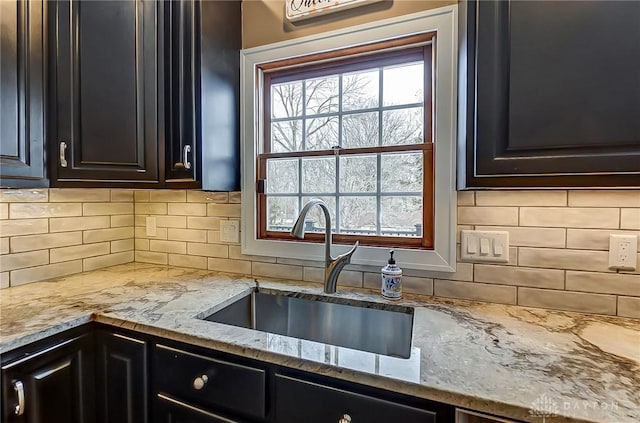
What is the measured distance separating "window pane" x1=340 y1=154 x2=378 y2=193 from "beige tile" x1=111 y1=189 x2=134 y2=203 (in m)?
1.27

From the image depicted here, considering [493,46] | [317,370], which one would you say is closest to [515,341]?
[317,370]

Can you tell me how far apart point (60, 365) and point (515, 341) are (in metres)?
1.34

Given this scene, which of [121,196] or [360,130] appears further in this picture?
[121,196]

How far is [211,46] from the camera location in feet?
4.58

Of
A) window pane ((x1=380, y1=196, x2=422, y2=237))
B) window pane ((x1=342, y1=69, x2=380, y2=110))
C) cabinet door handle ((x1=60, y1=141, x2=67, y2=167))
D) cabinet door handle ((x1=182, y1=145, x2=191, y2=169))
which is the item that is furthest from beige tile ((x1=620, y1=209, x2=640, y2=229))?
cabinet door handle ((x1=60, y1=141, x2=67, y2=167))

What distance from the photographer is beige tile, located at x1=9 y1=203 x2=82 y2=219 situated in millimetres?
1368

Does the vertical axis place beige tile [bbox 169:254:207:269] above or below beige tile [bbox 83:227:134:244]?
below

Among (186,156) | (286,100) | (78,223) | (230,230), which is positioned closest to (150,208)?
(78,223)

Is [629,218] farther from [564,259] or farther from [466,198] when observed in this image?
[466,198]

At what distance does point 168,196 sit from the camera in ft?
5.81

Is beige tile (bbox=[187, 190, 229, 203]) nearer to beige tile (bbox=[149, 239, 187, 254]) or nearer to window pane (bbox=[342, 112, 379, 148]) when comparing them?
beige tile (bbox=[149, 239, 187, 254])

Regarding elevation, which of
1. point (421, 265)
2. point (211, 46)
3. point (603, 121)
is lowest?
point (421, 265)

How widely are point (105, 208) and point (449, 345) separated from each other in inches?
70.6

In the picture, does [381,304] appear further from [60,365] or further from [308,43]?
[308,43]
